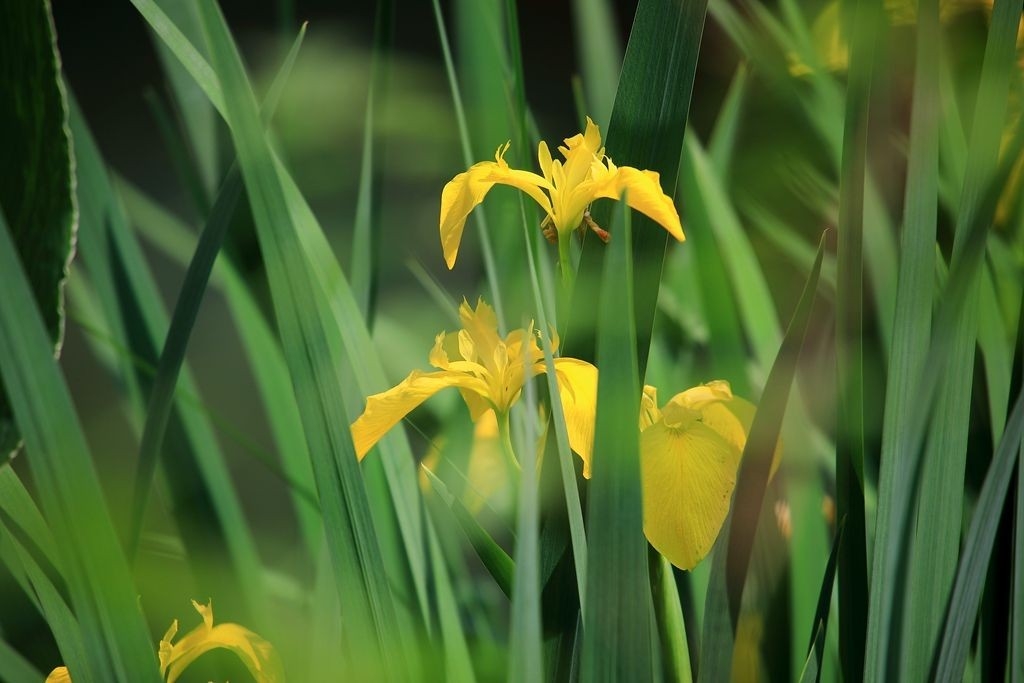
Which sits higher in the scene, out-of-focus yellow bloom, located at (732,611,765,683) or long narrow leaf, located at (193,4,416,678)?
long narrow leaf, located at (193,4,416,678)

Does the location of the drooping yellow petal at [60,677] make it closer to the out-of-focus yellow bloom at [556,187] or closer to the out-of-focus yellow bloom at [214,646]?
the out-of-focus yellow bloom at [214,646]

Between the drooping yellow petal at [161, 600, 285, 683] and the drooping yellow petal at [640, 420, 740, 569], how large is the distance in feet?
0.48

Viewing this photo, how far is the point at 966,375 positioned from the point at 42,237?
291 millimetres

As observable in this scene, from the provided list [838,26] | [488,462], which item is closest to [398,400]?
[488,462]

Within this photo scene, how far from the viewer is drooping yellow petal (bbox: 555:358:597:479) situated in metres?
0.26

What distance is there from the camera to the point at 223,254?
515 mm

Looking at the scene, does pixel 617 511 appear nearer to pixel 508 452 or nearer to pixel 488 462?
pixel 508 452

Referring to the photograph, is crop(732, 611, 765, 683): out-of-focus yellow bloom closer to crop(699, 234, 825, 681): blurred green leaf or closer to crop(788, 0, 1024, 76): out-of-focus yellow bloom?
crop(699, 234, 825, 681): blurred green leaf

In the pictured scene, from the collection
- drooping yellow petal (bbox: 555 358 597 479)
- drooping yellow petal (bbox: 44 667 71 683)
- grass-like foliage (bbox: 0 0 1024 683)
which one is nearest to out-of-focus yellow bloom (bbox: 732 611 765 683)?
grass-like foliage (bbox: 0 0 1024 683)

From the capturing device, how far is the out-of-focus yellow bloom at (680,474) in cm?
26

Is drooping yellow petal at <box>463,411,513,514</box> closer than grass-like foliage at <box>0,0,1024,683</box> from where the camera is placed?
No

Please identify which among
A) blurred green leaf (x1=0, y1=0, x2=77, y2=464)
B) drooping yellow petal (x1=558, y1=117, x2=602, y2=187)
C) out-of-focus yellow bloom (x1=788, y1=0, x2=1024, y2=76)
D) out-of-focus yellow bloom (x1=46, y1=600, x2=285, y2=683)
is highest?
out-of-focus yellow bloom (x1=788, y1=0, x2=1024, y2=76)

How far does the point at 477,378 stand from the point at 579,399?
4 centimetres

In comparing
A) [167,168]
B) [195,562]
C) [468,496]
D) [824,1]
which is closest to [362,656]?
[468,496]
